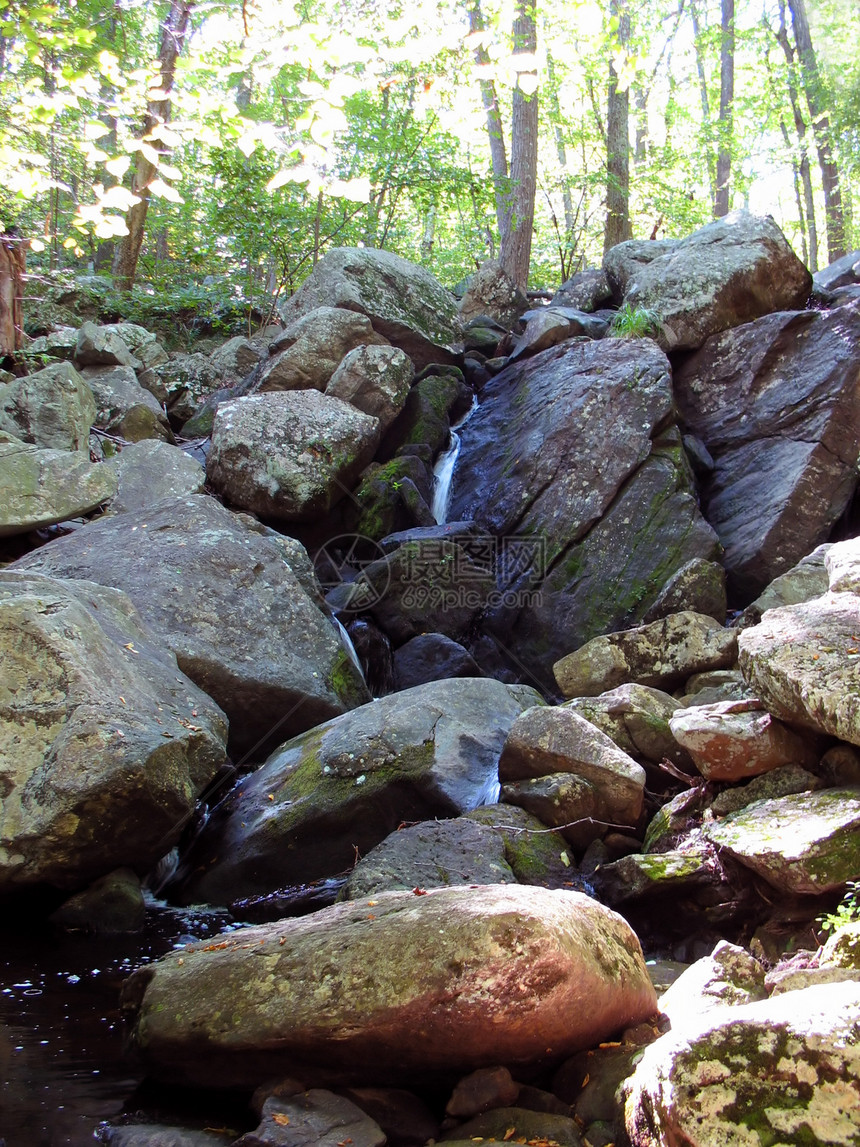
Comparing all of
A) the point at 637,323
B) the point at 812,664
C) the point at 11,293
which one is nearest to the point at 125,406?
the point at 11,293

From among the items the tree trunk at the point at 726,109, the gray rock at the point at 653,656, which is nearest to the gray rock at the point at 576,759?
the gray rock at the point at 653,656

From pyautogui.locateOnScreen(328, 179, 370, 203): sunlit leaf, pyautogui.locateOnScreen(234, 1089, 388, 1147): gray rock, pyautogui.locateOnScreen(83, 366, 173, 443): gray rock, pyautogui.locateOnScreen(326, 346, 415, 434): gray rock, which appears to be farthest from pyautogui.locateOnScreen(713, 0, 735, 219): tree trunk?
pyautogui.locateOnScreen(234, 1089, 388, 1147): gray rock

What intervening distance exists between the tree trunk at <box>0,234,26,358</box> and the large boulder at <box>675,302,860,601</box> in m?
8.55

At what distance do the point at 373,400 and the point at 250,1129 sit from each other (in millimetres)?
8993

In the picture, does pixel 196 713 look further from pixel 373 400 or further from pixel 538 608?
pixel 373 400

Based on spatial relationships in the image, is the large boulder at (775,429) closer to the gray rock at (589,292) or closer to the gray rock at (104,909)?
the gray rock at (589,292)

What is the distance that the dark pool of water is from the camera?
3100 millimetres

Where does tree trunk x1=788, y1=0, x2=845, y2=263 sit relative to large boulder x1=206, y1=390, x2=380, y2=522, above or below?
above

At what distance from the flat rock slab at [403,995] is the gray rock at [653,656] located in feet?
12.5

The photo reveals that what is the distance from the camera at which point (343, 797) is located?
19.1 feet

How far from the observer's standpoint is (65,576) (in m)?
7.20

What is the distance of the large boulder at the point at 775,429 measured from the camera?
8.80 m

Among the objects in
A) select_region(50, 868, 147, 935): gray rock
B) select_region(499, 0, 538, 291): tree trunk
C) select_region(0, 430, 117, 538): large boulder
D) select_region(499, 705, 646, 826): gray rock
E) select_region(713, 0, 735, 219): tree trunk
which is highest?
select_region(713, 0, 735, 219): tree trunk

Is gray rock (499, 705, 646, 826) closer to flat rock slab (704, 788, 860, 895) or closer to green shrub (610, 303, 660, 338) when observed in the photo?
flat rock slab (704, 788, 860, 895)
